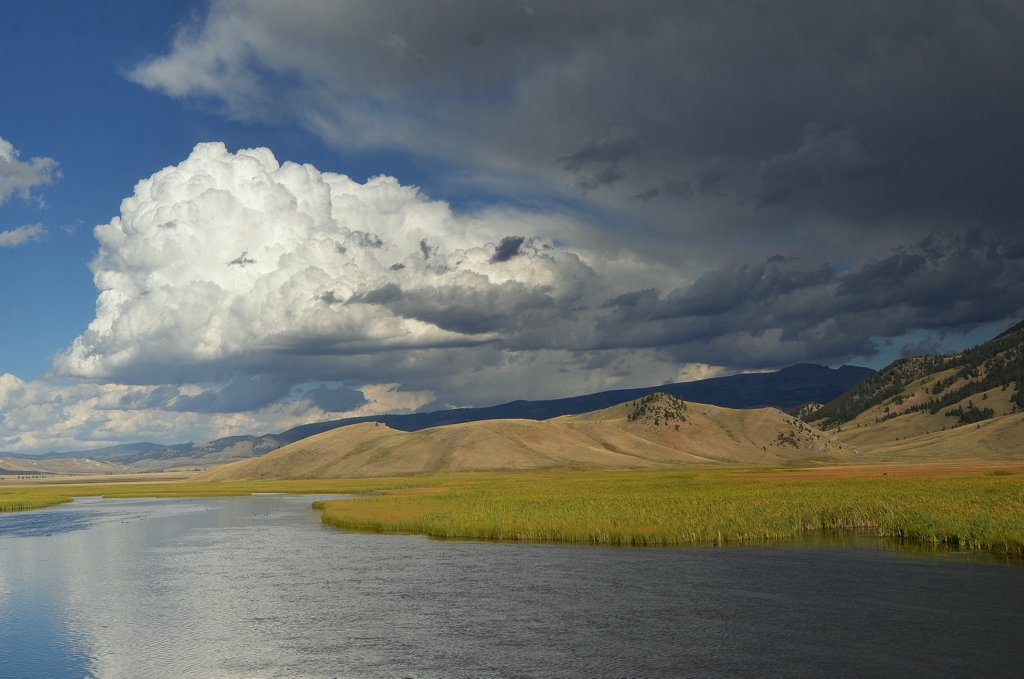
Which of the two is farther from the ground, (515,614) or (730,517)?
(730,517)

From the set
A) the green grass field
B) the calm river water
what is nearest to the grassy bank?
the green grass field

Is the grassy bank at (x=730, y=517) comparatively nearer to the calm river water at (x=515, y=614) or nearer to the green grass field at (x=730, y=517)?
the green grass field at (x=730, y=517)

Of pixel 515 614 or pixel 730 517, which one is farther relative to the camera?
pixel 730 517

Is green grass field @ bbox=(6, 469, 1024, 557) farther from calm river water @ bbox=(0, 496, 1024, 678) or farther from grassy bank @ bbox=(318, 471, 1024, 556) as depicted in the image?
calm river water @ bbox=(0, 496, 1024, 678)

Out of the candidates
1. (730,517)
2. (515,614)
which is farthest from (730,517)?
(515,614)

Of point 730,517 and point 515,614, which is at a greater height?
point 730,517

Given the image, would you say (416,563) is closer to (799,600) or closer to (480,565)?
(480,565)

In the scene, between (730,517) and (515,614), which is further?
(730,517)

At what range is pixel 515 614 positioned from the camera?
127 feet

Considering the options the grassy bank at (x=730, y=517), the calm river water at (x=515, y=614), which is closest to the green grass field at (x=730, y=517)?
the grassy bank at (x=730, y=517)

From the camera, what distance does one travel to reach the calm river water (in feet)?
101

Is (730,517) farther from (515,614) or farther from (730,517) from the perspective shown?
(515,614)

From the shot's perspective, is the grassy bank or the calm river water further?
the grassy bank

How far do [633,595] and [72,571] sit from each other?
3932cm
